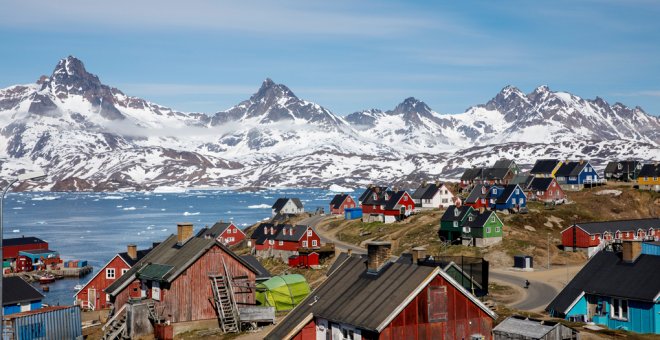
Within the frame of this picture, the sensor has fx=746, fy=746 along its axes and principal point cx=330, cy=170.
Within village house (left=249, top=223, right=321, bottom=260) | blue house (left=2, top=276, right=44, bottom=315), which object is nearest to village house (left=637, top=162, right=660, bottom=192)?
village house (left=249, top=223, right=321, bottom=260)

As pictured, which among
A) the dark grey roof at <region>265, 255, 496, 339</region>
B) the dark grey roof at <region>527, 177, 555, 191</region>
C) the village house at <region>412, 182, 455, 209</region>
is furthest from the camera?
the village house at <region>412, 182, 455, 209</region>

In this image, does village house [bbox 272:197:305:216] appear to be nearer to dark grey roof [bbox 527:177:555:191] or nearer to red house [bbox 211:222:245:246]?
red house [bbox 211:222:245:246]

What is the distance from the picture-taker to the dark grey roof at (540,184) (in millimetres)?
123812

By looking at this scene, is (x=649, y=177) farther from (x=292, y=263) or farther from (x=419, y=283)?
(x=419, y=283)

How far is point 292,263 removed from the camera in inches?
3767

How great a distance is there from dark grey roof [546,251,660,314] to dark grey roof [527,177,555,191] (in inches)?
3099

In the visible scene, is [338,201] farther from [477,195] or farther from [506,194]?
[506,194]

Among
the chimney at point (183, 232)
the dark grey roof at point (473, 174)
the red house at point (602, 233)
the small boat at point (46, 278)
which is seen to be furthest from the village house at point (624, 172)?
the chimney at point (183, 232)

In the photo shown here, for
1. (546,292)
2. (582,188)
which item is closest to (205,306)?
(546,292)

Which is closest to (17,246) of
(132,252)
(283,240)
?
(283,240)

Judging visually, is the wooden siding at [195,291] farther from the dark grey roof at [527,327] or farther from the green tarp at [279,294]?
the dark grey roof at [527,327]

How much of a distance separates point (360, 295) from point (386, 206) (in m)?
94.0

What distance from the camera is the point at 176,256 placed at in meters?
50.0

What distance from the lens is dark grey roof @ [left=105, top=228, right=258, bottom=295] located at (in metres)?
47.5
